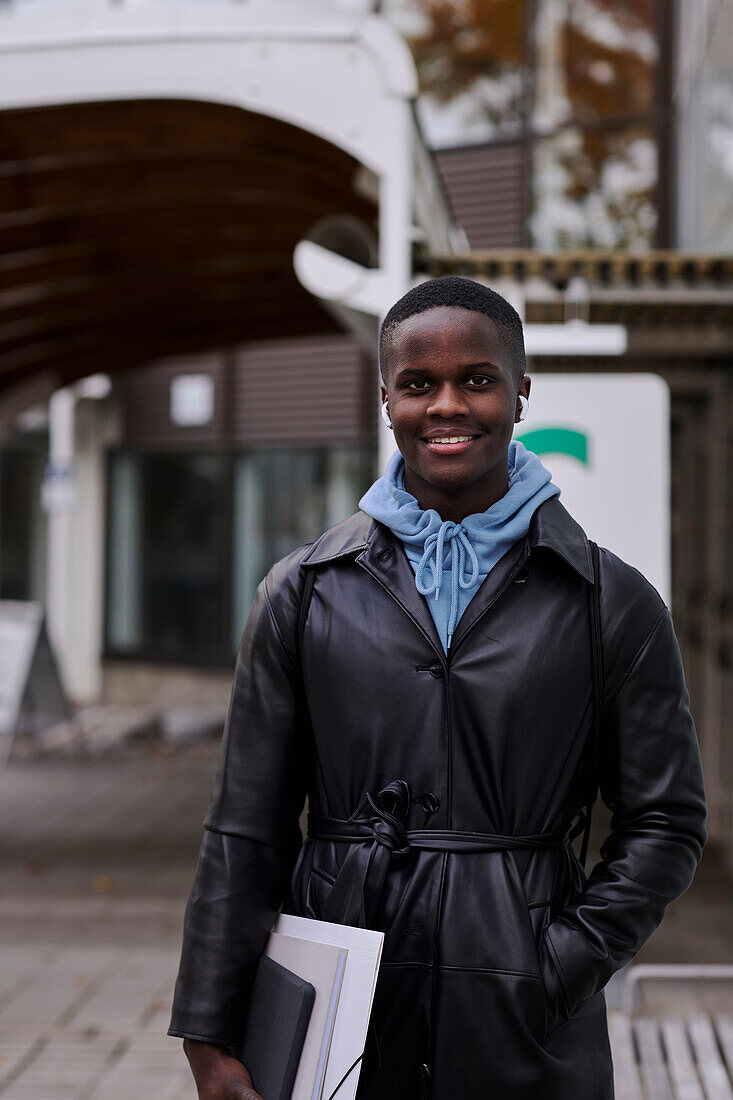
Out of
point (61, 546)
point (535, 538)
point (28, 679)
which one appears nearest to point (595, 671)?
point (535, 538)

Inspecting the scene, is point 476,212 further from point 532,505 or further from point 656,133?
point 532,505

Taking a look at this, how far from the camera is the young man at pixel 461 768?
1.76 m

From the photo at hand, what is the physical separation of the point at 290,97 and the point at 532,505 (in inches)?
142

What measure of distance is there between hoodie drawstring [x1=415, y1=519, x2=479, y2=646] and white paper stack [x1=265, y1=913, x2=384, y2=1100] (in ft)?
1.44

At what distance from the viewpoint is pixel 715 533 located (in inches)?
293

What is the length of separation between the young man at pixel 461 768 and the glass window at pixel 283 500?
39.6ft

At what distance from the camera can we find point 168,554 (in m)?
15.5

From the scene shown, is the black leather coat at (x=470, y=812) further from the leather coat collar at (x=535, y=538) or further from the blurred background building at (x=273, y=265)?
the blurred background building at (x=273, y=265)

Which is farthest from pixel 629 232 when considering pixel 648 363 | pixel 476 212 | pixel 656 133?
pixel 648 363

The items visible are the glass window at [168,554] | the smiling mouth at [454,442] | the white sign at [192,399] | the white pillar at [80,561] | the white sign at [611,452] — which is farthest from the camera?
the white pillar at [80,561]

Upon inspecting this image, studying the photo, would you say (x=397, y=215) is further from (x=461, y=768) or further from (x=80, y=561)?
(x=80, y=561)

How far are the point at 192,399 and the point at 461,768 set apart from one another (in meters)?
13.5

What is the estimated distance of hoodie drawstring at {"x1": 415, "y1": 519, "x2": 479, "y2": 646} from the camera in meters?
1.81

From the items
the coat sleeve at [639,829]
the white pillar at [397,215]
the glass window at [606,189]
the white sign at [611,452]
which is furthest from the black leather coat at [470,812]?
the glass window at [606,189]
